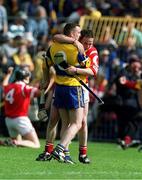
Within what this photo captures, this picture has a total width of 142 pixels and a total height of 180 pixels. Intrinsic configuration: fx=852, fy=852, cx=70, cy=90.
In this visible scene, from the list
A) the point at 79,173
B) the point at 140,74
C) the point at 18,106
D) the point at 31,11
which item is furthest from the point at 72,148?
the point at 31,11

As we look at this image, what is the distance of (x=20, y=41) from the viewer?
77.8 ft

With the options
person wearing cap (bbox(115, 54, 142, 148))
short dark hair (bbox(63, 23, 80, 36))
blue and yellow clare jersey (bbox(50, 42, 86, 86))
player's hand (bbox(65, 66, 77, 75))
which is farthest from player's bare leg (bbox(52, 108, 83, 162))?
person wearing cap (bbox(115, 54, 142, 148))

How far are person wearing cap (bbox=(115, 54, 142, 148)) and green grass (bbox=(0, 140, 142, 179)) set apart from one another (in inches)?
179

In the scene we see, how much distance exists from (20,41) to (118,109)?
3717 millimetres

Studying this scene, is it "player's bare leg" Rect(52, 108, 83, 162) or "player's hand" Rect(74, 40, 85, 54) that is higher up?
"player's hand" Rect(74, 40, 85, 54)

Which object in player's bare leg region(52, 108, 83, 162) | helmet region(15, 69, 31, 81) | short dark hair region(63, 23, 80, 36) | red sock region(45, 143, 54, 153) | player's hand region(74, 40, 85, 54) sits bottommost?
helmet region(15, 69, 31, 81)

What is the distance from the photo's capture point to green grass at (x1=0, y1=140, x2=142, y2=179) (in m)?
11.3

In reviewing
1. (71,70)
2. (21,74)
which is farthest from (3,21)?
(71,70)

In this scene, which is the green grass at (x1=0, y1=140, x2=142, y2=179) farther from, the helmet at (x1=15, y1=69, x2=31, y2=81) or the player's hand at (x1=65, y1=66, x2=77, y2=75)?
the helmet at (x1=15, y1=69, x2=31, y2=81)

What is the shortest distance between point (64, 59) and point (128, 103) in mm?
8666

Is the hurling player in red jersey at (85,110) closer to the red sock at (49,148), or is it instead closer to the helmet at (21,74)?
the red sock at (49,148)

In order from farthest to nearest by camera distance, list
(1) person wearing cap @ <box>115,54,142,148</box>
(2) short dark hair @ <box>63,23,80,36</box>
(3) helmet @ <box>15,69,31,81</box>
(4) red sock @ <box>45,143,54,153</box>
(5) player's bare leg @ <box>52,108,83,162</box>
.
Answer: (1) person wearing cap @ <box>115,54,142,148</box>, (3) helmet @ <box>15,69,31,81</box>, (4) red sock @ <box>45,143,54,153</box>, (2) short dark hair @ <box>63,23,80,36</box>, (5) player's bare leg @ <box>52,108,83,162</box>

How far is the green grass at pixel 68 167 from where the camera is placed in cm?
1130

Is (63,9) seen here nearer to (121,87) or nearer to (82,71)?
(121,87)
